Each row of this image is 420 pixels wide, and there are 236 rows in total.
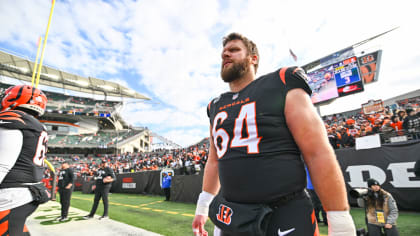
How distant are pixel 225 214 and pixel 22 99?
97.3 inches

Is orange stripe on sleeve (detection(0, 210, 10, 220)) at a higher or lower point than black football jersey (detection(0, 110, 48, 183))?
lower

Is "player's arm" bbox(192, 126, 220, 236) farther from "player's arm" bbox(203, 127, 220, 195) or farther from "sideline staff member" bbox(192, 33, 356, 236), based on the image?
"sideline staff member" bbox(192, 33, 356, 236)

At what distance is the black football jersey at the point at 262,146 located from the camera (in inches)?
43.9

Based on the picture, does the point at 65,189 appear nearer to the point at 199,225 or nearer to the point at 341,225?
the point at 199,225

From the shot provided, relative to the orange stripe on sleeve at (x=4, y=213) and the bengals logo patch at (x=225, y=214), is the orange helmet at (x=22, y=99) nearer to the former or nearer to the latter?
the orange stripe on sleeve at (x=4, y=213)

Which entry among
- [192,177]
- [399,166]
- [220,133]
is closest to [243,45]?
[220,133]

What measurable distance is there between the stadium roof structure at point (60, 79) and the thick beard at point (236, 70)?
49194mm

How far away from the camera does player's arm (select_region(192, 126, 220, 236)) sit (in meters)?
1.61

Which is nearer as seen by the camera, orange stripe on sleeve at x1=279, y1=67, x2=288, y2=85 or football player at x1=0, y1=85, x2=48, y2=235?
orange stripe on sleeve at x1=279, y1=67, x2=288, y2=85

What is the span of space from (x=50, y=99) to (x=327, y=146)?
58.7 meters

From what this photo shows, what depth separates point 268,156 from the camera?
3.76 ft

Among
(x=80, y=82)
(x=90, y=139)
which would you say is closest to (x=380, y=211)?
(x=90, y=139)

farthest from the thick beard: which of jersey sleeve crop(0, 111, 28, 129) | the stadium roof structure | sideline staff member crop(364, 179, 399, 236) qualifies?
the stadium roof structure

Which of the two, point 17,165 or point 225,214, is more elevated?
point 17,165
